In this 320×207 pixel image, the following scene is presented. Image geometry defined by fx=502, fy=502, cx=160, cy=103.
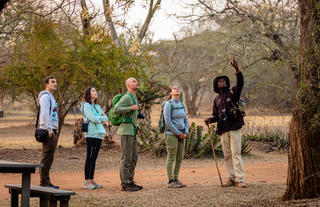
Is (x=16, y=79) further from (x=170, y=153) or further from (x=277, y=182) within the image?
(x=277, y=182)

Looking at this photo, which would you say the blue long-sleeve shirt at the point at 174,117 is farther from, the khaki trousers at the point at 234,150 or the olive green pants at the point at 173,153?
the khaki trousers at the point at 234,150

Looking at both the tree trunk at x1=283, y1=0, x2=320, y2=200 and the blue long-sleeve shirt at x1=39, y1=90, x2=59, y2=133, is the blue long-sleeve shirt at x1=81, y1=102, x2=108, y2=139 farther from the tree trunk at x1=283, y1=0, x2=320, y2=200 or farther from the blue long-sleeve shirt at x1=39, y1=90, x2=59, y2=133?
the tree trunk at x1=283, y1=0, x2=320, y2=200

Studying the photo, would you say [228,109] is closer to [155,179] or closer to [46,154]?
[155,179]

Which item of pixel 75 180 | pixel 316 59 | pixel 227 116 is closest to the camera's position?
pixel 316 59

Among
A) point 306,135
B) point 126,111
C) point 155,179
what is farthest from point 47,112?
point 306,135

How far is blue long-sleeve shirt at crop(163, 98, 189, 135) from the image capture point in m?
9.03

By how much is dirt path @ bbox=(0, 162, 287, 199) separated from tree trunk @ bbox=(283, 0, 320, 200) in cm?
200

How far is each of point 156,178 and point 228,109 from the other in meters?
2.91

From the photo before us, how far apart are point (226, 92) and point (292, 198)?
2435 millimetres

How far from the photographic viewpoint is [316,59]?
6641 mm

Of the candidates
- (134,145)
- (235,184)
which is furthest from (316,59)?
(134,145)

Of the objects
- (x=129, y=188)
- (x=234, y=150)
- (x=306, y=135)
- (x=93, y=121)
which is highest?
(x=93, y=121)

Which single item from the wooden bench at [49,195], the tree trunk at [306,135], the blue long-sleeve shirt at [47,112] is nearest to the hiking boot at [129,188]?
the blue long-sleeve shirt at [47,112]

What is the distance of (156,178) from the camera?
10859mm
